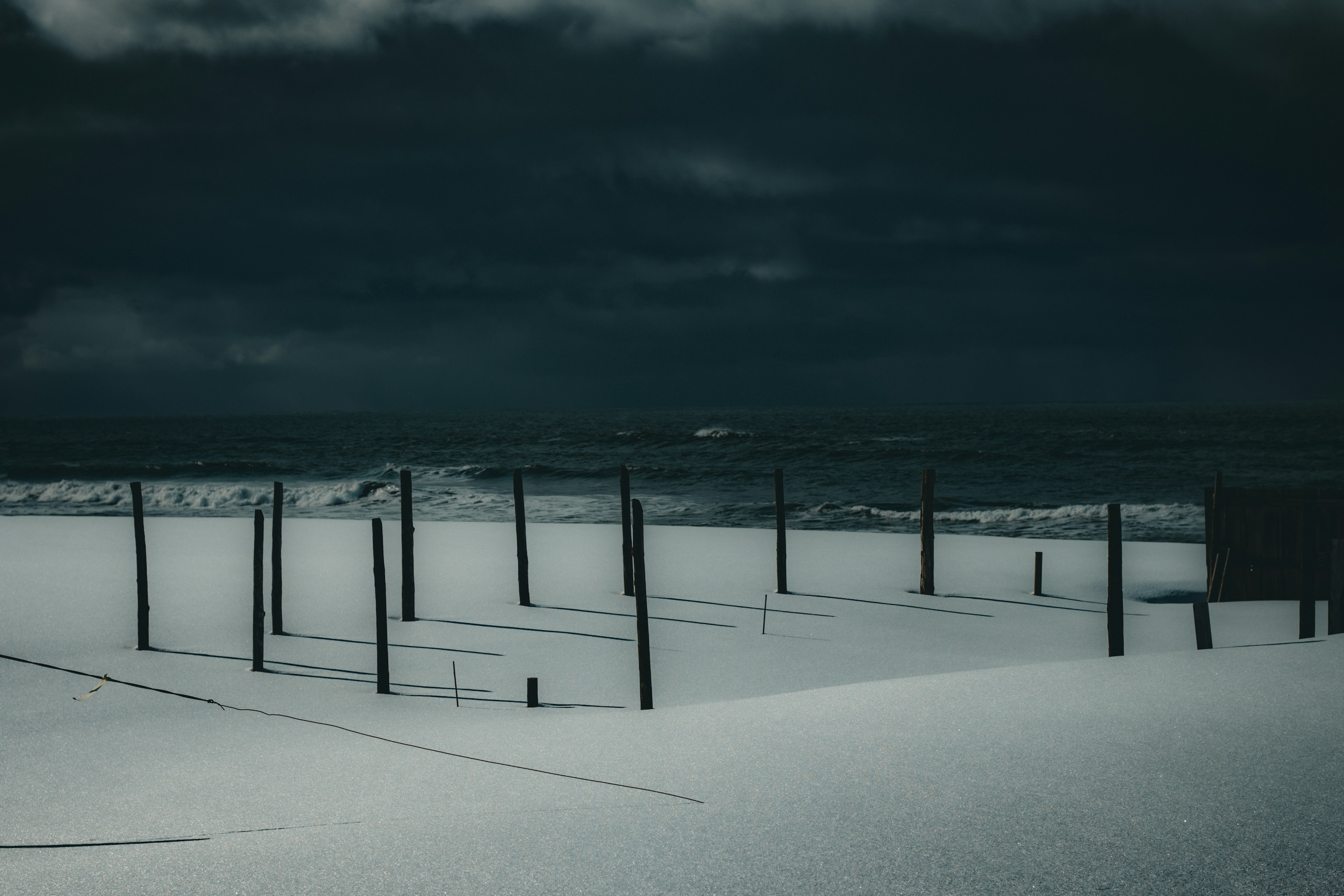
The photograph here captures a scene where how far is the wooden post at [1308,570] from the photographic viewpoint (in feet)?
37.0

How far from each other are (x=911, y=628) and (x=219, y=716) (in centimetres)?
965

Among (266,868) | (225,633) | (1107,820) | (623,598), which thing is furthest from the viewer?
(623,598)

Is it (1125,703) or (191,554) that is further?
(191,554)

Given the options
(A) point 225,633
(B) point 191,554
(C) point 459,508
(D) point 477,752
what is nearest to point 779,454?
(C) point 459,508

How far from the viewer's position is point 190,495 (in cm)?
3997

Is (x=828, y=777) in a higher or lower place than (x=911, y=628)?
higher

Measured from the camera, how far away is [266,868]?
5.04 meters

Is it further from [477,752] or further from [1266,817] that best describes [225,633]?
[1266,817]

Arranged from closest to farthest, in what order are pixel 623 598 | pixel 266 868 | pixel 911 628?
1. pixel 266 868
2. pixel 911 628
3. pixel 623 598

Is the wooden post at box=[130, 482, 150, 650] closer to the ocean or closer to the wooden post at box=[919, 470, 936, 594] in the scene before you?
the wooden post at box=[919, 470, 936, 594]

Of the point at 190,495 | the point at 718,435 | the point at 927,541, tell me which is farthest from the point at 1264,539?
the point at 718,435

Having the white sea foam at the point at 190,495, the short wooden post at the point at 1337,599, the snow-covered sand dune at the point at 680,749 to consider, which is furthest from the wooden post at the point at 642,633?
the white sea foam at the point at 190,495

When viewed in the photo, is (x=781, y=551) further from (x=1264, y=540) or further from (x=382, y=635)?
(x=382, y=635)

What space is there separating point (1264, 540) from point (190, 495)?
4071cm
